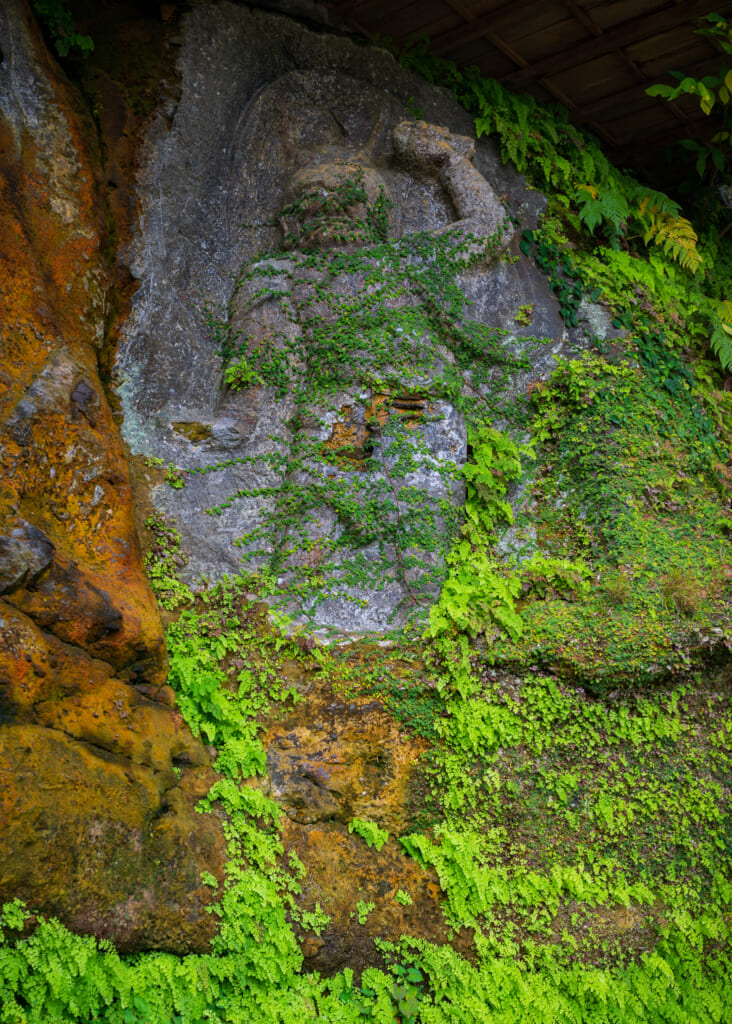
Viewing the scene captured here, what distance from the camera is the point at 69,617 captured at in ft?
14.7

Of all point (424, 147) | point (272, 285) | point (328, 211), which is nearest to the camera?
point (272, 285)

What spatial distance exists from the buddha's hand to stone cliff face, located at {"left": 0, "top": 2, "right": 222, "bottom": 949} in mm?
3270

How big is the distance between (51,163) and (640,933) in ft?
24.5

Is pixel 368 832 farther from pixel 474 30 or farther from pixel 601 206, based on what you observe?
pixel 474 30

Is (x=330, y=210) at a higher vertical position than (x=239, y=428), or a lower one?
higher

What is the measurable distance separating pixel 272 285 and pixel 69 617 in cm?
373

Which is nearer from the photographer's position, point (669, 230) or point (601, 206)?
point (601, 206)

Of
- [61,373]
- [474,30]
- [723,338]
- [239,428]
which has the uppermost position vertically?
[474,30]

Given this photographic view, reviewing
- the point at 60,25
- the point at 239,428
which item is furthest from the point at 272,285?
the point at 60,25

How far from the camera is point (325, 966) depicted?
4.85m

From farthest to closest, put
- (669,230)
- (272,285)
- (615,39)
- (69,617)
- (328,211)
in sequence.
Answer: (669,230), (615,39), (328,211), (272,285), (69,617)

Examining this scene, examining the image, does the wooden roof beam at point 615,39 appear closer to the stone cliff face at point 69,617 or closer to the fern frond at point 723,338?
the fern frond at point 723,338

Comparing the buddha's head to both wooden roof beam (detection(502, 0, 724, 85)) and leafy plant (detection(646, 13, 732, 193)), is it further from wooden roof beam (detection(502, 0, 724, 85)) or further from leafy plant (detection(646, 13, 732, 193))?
leafy plant (detection(646, 13, 732, 193))

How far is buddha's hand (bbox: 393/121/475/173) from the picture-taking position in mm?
7711
